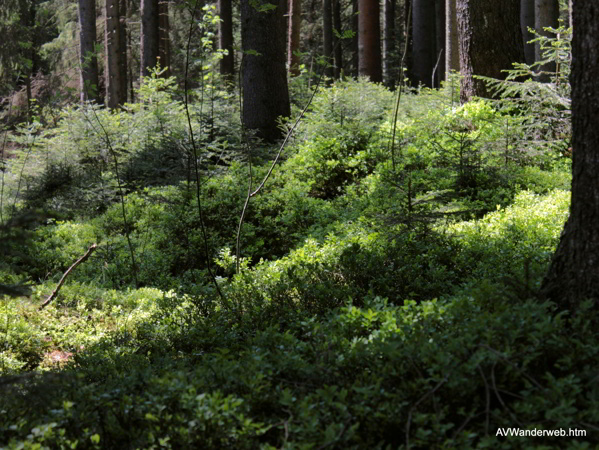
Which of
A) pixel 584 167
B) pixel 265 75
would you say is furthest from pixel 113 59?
pixel 584 167

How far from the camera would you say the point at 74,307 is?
5.79 metres

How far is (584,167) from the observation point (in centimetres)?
312

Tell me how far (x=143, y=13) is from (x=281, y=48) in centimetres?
717

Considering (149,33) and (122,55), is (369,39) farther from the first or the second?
(122,55)

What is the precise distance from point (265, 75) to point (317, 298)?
7.79m

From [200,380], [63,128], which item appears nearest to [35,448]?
[200,380]

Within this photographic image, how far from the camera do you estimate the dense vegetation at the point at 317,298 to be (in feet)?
8.51

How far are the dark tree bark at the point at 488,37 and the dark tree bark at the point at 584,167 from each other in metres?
6.18

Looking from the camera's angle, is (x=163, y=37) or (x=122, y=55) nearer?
(x=122, y=55)

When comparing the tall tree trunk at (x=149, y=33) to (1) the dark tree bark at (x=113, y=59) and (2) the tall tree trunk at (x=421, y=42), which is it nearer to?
(1) the dark tree bark at (x=113, y=59)

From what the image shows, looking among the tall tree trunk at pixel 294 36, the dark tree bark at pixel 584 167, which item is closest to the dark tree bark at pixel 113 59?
the tall tree trunk at pixel 294 36

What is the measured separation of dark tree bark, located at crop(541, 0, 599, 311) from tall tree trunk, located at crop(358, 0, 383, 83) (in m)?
13.5

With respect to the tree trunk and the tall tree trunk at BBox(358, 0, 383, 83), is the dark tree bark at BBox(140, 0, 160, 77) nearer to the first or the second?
the tree trunk

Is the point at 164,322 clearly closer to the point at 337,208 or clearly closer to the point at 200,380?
the point at 200,380
